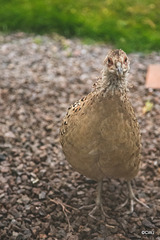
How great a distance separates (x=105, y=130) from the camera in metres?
2.92

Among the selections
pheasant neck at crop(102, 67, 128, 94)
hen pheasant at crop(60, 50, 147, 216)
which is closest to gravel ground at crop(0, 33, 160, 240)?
hen pheasant at crop(60, 50, 147, 216)

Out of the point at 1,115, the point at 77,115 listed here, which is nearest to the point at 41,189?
the point at 77,115

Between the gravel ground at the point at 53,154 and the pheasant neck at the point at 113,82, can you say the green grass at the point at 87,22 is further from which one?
the pheasant neck at the point at 113,82

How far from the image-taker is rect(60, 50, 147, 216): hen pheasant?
279 cm

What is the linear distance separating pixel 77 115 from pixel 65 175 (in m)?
1.15

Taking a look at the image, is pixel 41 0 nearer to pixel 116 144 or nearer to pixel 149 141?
pixel 149 141

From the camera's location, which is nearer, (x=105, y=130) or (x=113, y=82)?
(x=113, y=82)

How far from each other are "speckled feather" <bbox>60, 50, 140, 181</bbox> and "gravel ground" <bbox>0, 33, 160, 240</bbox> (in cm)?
58

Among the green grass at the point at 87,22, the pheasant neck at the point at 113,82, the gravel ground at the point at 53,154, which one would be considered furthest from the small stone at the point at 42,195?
the green grass at the point at 87,22

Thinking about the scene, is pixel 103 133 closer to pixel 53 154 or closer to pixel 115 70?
pixel 115 70

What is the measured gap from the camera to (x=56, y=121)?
16.1 ft

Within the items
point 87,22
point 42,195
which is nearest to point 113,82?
point 42,195

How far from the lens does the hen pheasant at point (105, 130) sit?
110 inches

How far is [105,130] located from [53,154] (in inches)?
61.2
